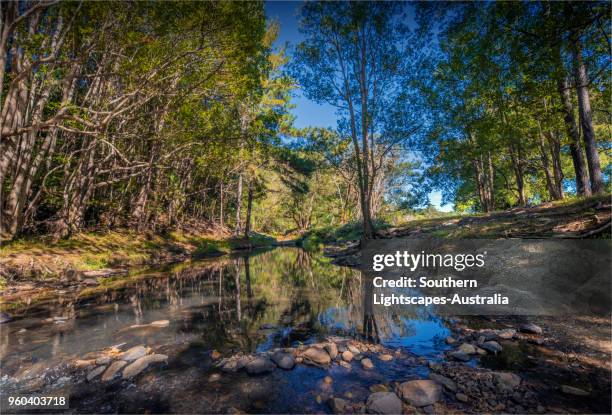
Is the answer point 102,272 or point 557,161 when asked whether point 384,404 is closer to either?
point 102,272

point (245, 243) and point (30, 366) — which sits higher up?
point (245, 243)

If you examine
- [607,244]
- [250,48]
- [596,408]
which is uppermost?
[250,48]

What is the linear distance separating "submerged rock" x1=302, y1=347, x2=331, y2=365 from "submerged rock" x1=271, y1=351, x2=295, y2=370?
220mm

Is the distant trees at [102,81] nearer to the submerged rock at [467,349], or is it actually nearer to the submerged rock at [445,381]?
the submerged rock at [445,381]

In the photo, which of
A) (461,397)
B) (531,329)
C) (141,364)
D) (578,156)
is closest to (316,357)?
(461,397)

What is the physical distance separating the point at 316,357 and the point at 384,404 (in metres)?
1.32

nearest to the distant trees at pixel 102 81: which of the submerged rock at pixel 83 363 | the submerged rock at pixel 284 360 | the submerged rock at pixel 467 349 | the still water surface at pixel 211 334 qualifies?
the still water surface at pixel 211 334

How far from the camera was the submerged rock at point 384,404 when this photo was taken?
9.46 feet

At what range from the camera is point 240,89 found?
1254 centimetres

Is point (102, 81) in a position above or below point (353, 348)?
above

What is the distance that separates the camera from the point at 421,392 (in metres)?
3.12

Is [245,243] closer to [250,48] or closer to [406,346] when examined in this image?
[250,48]

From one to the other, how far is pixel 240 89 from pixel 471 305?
39.4 feet

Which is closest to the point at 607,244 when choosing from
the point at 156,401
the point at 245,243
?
the point at 156,401
